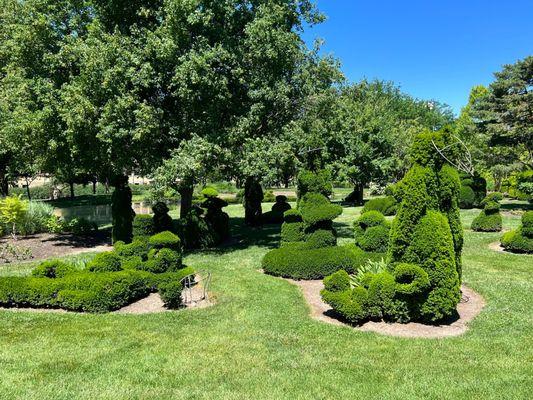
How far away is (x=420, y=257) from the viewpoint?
836cm

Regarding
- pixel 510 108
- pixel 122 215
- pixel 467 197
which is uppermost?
pixel 510 108

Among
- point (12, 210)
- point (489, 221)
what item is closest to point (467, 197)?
point (489, 221)

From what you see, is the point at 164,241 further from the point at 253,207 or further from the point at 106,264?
the point at 253,207

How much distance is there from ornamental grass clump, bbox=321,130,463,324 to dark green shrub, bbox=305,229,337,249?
355 centimetres

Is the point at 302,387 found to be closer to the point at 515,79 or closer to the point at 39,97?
the point at 39,97

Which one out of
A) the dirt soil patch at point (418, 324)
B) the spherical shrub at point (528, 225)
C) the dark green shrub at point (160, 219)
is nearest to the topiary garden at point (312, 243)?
the dirt soil patch at point (418, 324)

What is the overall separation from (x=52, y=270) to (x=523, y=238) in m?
14.9

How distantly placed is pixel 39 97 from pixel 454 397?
55.3 feet

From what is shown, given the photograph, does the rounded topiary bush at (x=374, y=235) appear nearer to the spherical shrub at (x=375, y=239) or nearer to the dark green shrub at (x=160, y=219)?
the spherical shrub at (x=375, y=239)

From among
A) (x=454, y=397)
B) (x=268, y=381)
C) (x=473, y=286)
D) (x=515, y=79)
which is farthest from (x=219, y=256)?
(x=515, y=79)

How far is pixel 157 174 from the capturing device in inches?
597

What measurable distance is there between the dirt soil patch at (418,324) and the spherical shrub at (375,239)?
2.78m

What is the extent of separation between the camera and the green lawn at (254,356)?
5.82 meters

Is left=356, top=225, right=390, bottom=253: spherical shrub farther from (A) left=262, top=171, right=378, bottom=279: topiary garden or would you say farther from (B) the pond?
(B) the pond
